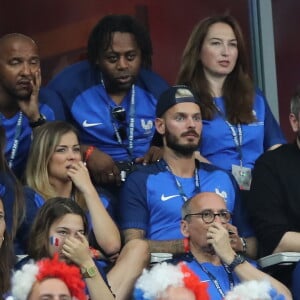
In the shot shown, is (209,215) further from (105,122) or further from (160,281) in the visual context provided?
(105,122)

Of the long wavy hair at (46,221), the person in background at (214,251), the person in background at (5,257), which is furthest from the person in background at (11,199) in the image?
the person in background at (214,251)

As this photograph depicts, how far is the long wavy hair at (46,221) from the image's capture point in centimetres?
653

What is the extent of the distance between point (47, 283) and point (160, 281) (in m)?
0.55

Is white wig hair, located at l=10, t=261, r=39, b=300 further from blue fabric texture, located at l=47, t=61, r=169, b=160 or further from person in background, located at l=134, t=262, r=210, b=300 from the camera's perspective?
blue fabric texture, located at l=47, t=61, r=169, b=160

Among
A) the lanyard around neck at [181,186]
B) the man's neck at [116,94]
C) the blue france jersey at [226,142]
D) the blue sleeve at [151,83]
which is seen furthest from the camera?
the blue sleeve at [151,83]

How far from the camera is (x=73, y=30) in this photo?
9.42 metres

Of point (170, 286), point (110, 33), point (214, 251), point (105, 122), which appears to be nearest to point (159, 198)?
point (214, 251)

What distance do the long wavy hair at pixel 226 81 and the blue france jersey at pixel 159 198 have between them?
0.65 m

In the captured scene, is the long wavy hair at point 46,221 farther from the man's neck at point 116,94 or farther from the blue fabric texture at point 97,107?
the man's neck at point 116,94

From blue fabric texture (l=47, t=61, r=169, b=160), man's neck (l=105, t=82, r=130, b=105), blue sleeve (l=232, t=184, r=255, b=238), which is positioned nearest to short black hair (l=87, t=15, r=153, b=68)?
blue fabric texture (l=47, t=61, r=169, b=160)

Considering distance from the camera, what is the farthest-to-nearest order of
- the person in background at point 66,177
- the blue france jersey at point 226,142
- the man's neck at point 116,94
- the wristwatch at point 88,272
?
1. the man's neck at point 116,94
2. the blue france jersey at point 226,142
3. the person in background at point 66,177
4. the wristwatch at point 88,272

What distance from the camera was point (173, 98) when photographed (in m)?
7.82

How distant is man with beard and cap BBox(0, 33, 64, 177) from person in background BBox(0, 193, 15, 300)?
1.34 metres

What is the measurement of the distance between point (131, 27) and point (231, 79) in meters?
0.80
